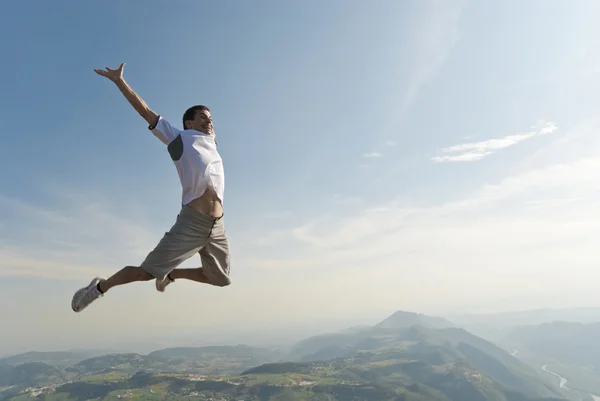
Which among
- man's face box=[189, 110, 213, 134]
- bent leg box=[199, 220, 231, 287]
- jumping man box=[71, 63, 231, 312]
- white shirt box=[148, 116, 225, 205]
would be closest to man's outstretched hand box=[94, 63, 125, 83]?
jumping man box=[71, 63, 231, 312]

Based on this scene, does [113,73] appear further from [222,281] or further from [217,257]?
[222,281]

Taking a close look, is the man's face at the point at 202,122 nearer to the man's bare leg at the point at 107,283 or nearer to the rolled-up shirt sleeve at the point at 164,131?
the rolled-up shirt sleeve at the point at 164,131

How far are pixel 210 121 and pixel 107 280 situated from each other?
3.23 metres

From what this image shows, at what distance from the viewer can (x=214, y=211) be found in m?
5.93

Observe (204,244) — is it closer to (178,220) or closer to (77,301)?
(178,220)

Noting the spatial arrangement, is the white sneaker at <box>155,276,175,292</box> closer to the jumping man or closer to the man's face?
the jumping man

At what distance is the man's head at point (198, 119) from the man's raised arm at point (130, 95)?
1.90ft

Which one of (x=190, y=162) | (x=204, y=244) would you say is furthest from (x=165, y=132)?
(x=204, y=244)

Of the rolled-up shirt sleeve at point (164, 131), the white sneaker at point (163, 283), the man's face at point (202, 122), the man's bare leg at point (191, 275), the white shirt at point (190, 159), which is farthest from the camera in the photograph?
the man's bare leg at point (191, 275)

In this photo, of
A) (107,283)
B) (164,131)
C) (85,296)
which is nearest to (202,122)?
(164,131)

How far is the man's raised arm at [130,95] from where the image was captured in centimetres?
572

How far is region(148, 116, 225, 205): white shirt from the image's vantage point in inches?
222

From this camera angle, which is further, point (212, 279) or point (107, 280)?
point (212, 279)

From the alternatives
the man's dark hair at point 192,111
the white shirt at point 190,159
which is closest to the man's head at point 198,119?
the man's dark hair at point 192,111
